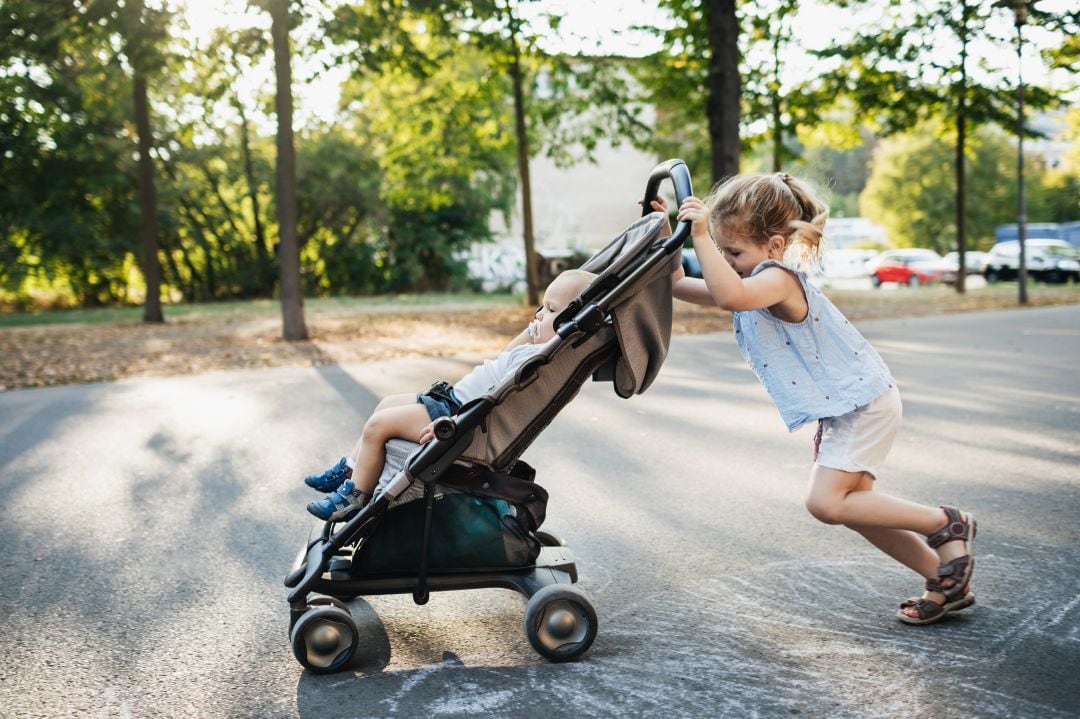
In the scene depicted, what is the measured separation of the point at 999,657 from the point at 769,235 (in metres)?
1.63

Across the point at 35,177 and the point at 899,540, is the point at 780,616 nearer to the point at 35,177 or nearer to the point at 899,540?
the point at 899,540

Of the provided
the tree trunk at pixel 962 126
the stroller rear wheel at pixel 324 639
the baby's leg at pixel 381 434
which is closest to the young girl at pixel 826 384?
the baby's leg at pixel 381 434

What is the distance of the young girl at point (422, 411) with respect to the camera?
11.0ft

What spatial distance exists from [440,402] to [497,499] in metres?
0.41

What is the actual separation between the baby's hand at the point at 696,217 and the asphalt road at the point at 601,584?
4.71 ft

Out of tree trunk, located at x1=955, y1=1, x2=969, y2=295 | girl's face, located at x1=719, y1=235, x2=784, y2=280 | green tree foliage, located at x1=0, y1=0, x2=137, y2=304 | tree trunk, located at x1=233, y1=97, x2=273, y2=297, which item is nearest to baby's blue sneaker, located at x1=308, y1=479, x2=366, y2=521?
girl's face, located at x1=719, y1=235, x2=784, y2=280

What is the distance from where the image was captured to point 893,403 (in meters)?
3.38

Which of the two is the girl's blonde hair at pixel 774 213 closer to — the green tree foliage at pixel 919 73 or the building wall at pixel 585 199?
the green tree foliage at pixel 919 73

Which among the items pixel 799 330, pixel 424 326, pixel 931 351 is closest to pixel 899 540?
pixel 799 330

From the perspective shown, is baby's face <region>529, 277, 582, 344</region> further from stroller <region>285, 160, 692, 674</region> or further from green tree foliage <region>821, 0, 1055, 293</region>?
green tree foliage <region>821, 0, 1055, 293</region>

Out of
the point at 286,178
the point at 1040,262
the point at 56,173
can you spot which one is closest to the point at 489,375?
the point at 286,178

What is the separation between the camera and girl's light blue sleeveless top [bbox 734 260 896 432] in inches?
132

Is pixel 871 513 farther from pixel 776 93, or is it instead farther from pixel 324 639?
pixel 776 93

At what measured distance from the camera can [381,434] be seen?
3.36m
